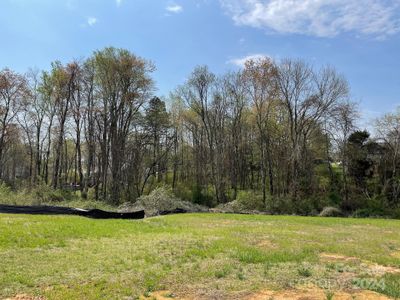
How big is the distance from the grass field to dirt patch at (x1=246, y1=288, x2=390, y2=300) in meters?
0.07

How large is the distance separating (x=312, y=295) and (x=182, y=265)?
329 centimetres

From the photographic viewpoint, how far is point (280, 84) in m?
39.2

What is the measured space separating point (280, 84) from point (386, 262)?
3108 centimetres

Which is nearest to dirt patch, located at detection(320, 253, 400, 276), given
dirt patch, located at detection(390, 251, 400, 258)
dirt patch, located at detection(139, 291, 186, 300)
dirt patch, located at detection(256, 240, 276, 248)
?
dirt patch, located at detection(390, 251, 400, 258)

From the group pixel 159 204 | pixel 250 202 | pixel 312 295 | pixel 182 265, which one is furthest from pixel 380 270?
pixel 250 202

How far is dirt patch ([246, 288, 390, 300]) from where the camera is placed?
21.3ft

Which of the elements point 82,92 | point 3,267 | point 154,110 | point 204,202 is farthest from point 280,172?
point 3,267

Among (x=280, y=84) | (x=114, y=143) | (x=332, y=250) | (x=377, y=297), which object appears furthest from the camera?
(x=114, y=143)

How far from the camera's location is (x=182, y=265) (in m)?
8.93

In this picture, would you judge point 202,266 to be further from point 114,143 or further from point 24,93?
point 24,93

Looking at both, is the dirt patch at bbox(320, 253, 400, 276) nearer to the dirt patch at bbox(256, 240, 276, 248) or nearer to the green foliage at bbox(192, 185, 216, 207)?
the dirt patch at bbox(256, 240, 276, 248)

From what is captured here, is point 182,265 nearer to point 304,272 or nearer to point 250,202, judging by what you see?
point 304,272

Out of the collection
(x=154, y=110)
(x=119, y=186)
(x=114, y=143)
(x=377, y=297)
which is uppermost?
(x=154, y=110)

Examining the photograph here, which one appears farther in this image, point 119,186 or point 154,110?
point 154,110
